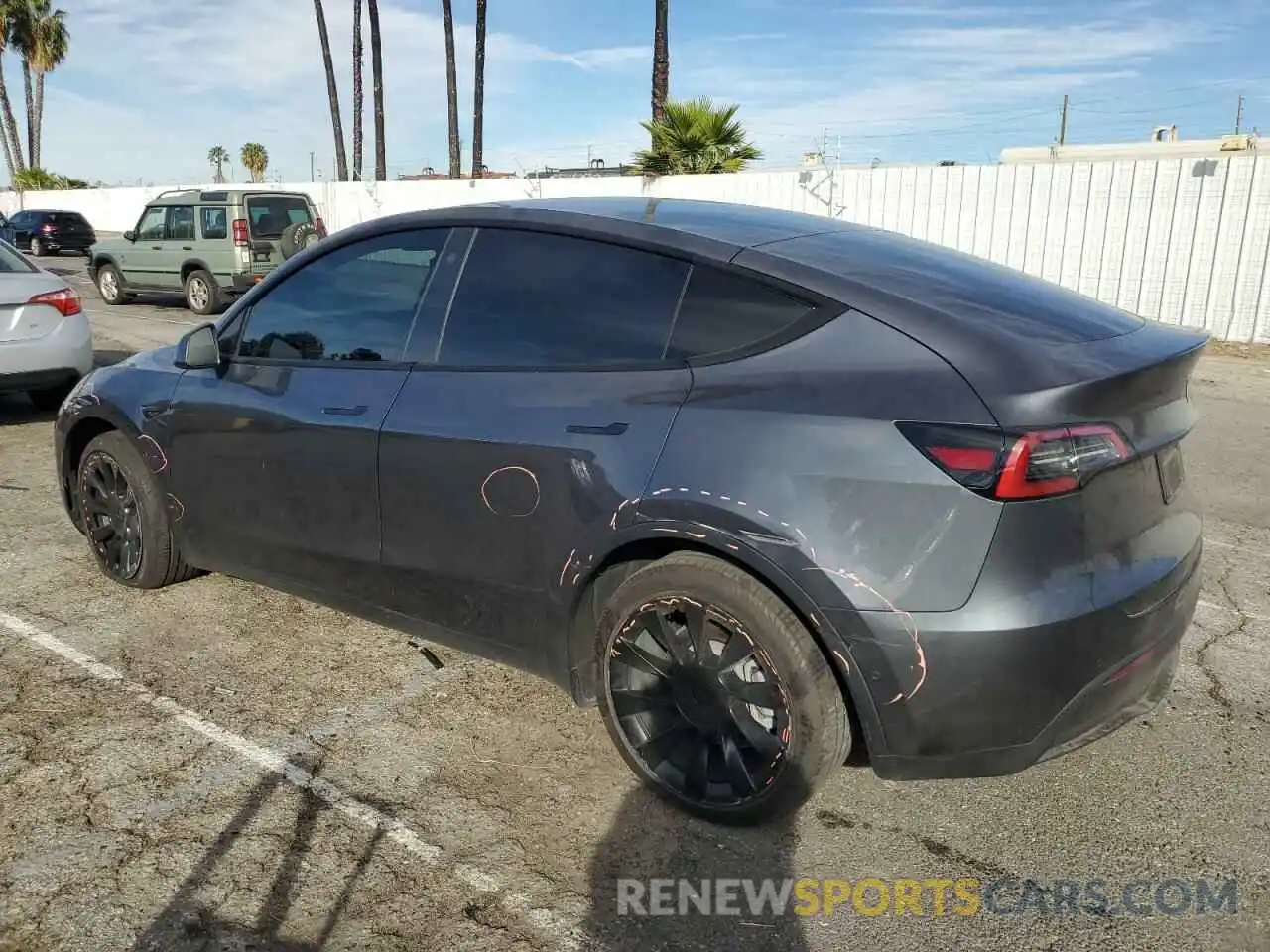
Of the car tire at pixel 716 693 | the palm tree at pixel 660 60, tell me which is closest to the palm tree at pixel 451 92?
the palm tree at pixel 660 60

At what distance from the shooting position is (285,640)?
4.02 m

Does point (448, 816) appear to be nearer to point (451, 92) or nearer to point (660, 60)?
point (660, 60)

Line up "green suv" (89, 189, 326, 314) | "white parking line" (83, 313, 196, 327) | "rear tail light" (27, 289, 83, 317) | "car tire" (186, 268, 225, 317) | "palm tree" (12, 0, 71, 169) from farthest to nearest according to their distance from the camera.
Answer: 1. "palm tree" (12, 0, 71, 169)
2. "car tire" (186, 268, 225, 317)
3. "green suv" (89, 189, 326, 314)
4. "white parking line" (83, 313, 196, 327)
5. "rear tail light" (27, 289, 83, 317)

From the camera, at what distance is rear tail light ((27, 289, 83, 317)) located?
739 centimetres

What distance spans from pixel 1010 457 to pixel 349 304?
232cm

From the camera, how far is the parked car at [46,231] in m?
30.0

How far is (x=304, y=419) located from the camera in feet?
11.6

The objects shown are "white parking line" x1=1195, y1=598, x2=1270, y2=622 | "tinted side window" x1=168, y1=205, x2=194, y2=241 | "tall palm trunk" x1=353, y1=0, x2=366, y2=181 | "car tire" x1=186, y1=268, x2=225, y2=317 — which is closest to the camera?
"white parking line" x1=1195, y1=598, x2=1270, y2=622

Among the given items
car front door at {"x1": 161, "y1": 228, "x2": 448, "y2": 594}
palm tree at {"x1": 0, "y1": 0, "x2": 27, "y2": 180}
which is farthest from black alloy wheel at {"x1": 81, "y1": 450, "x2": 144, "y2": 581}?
palm tree at {"x1": 0, "y1": 0, "x2": 27, "y2": 180}

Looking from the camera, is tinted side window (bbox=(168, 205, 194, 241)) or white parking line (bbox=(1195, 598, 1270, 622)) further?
tinted side window (bbox=(168, 205, 194, 241))

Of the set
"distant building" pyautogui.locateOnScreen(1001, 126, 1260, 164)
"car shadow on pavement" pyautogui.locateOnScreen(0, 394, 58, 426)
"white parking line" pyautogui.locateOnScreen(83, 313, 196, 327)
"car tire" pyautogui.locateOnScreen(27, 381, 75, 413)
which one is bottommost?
"car shadow on pavement" pyautogui.locateOnScreen(0, 394, 58, 426)

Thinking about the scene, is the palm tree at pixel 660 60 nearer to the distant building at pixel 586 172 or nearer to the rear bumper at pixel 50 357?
the distant building at pixel 586 172

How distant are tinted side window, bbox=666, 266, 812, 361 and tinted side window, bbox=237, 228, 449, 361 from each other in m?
1.02

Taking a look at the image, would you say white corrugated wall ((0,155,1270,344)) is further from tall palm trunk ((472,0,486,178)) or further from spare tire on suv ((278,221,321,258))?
tall palm trunk ((472,0,486,178))
